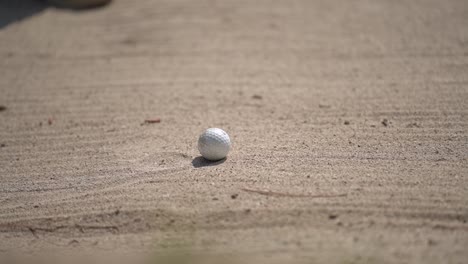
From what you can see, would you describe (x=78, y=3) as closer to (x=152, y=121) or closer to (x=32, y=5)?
(x=32, y=5)

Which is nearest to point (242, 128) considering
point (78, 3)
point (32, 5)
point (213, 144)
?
point (213, 144)

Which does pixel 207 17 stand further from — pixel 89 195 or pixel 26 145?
pixel 89 195

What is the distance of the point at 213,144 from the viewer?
5.02m

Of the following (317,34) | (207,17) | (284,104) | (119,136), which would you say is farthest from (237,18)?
(119,136)

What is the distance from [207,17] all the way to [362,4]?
2.50 meters

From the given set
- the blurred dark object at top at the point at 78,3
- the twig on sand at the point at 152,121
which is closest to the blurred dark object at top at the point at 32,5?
the blurred dark object at top at the point at 78,3

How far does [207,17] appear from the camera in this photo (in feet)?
29.9

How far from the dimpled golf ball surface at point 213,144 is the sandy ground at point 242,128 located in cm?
12

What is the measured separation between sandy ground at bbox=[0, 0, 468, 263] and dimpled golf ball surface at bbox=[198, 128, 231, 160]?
12 centimetres

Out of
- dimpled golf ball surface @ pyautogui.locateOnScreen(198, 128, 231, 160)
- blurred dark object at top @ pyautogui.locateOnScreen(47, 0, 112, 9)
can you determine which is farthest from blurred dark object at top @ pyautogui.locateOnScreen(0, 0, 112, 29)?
dimpled golf ball surface @ pyautogui.locateOnScreen(198, 128, 231, 160)

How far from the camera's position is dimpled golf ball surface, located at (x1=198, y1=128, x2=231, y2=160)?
16.5ft

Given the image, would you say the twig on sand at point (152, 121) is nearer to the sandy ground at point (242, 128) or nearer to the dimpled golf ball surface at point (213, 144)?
the sandy ground at point (242, 128)

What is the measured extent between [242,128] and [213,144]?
3.07ft

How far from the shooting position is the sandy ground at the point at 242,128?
13.8ft
